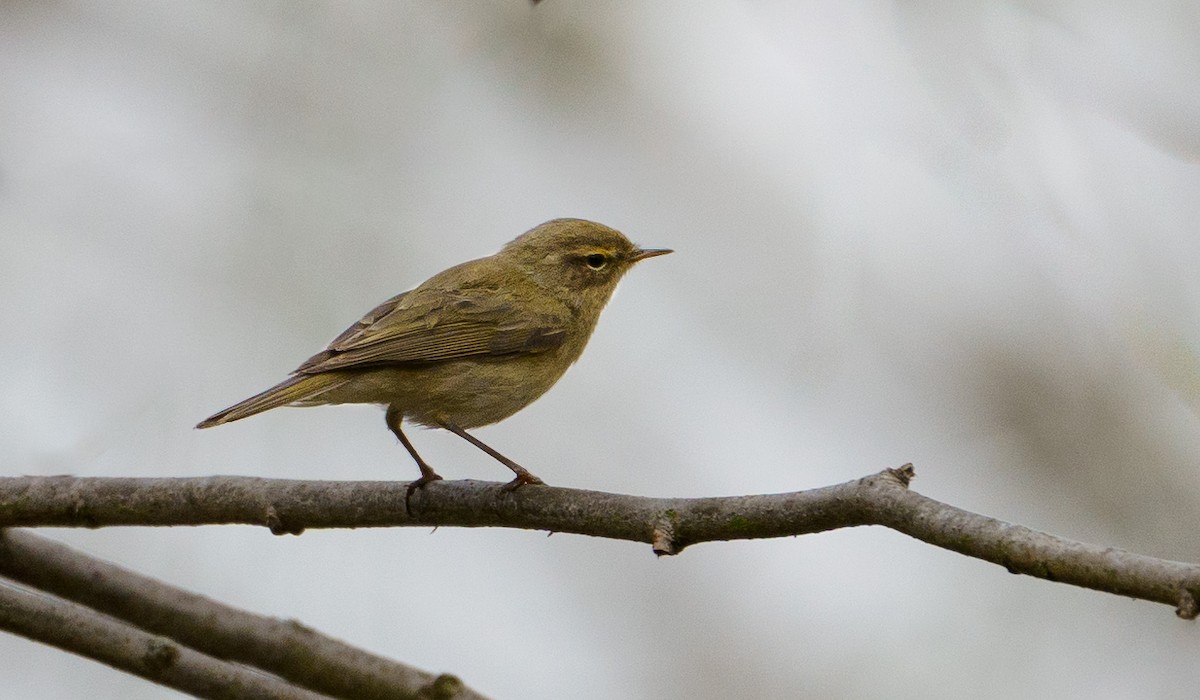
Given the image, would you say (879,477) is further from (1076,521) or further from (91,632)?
(1076,521)

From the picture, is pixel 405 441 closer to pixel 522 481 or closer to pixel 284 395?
pixel 284 395

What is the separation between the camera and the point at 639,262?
248 inches

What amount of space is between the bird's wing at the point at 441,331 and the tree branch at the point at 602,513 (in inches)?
37.7

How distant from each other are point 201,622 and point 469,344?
166 cm

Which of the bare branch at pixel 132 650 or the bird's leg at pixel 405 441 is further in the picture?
the bird's leg at pixel 405 441

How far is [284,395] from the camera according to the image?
4535 mm

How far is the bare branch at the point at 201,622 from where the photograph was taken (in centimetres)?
397

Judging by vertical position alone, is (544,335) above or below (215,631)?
above

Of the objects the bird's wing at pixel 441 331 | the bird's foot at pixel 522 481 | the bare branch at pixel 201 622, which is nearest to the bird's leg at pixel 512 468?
the bird's foot at pixel 522 481

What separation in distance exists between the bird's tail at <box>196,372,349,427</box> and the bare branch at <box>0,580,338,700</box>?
2.64 feet

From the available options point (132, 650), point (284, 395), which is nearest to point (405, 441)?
point (284, 395)

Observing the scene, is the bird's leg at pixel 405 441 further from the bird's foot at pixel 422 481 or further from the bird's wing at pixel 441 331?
the bird's wing at pixel 441 331

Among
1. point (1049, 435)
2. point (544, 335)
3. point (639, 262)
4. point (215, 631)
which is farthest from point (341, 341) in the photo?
point (1049, 435)

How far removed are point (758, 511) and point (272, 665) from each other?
6.93 ft
